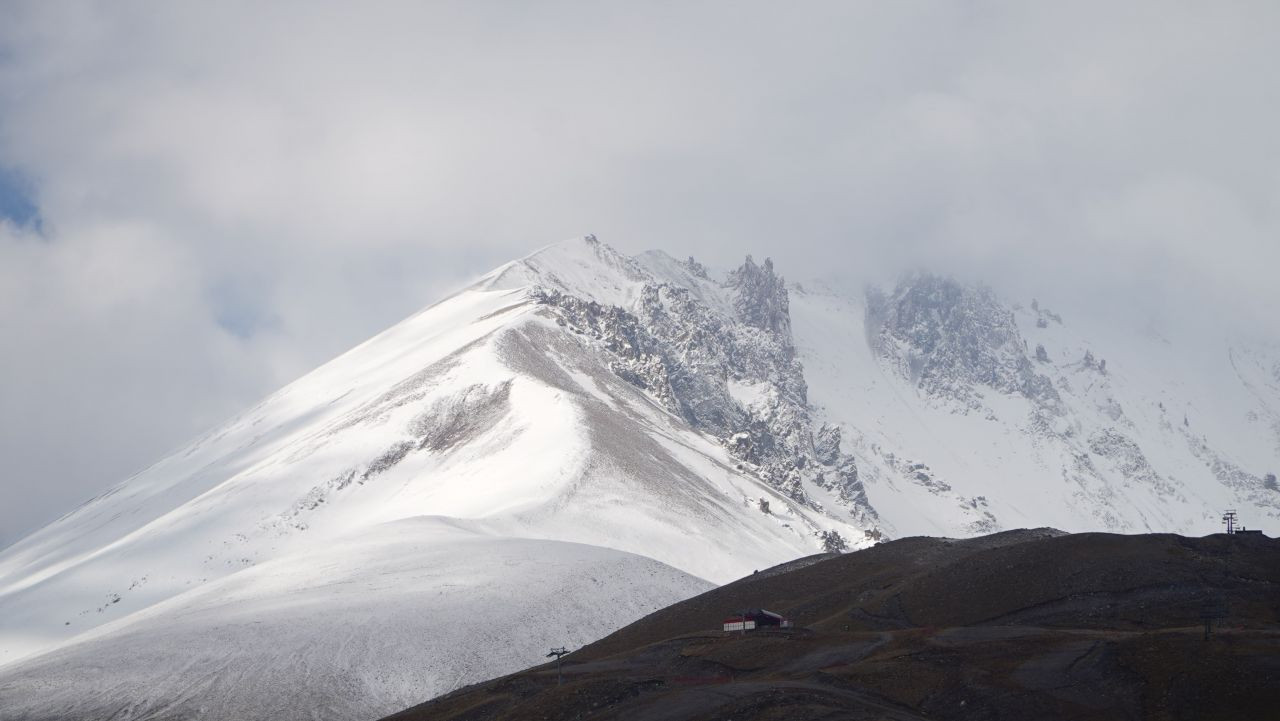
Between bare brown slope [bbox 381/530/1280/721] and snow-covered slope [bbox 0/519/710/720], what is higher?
snow-covered slope [bbox 0/519/710/720]

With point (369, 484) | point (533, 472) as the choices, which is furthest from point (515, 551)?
point (369, 484)

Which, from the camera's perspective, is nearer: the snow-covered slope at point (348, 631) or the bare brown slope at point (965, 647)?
the bare brown slope at point (965, 647)

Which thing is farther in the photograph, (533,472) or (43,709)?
(533,472)

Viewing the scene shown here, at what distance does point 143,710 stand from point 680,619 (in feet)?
151

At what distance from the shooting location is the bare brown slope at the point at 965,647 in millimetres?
63594

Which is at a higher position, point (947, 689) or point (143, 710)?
point (143, 710)

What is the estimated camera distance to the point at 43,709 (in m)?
97.9

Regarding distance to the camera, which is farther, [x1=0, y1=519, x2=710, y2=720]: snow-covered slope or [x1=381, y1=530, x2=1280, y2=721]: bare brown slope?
[x1=0, y1=519, x2=710, y2=720]: snow-covered slope

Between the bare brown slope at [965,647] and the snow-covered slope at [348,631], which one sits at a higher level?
the snow-covered slope at [348,631]

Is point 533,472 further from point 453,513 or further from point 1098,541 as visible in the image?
point 1098,541

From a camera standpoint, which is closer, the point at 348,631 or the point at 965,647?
the point at 965,647

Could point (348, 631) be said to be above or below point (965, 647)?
above

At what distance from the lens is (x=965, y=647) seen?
74625mm

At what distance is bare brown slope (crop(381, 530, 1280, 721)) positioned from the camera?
209 feet
